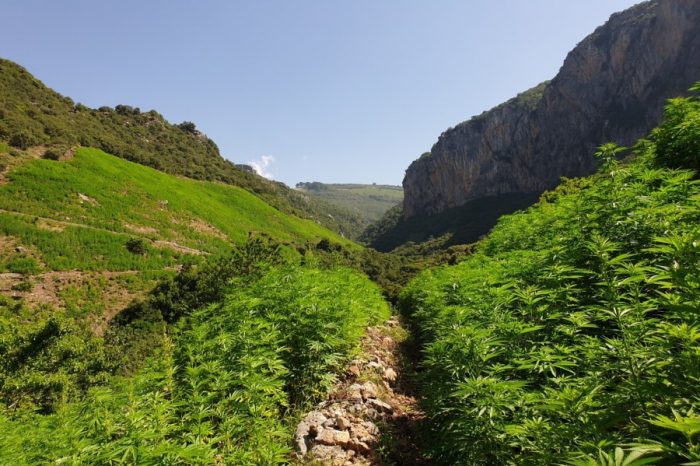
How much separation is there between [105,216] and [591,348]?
5517 centimetres

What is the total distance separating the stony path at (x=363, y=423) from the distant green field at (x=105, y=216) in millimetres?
38282

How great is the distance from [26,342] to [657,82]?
152 metres

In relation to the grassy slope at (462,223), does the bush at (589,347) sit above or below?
above

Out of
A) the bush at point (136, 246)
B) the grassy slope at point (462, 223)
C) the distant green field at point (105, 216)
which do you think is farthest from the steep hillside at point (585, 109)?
the bush at point (136, 246)

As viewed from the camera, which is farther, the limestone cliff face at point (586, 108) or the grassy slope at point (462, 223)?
the grassy slope at point (462, 223)

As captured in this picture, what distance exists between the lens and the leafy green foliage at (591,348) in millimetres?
2523

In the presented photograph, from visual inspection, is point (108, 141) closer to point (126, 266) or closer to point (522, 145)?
point (126, 266)

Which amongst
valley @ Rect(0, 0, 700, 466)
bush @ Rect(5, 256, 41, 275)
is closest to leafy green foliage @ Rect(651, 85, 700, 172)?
valley @ Rect(0, 0, 700, 466)

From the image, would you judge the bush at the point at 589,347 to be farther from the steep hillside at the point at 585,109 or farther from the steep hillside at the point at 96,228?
the steep hillside at the point at 585,109

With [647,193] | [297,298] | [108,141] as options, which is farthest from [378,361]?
[108,141]

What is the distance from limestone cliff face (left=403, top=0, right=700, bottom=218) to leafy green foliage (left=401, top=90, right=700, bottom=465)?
121543mm

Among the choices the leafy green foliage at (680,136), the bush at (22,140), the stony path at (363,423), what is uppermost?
the bush at (22,140)

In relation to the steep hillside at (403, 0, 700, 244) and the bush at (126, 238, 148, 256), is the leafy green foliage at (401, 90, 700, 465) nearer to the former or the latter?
the bush at (126, 238, 148, 256)

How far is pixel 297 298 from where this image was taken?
8.38 m
